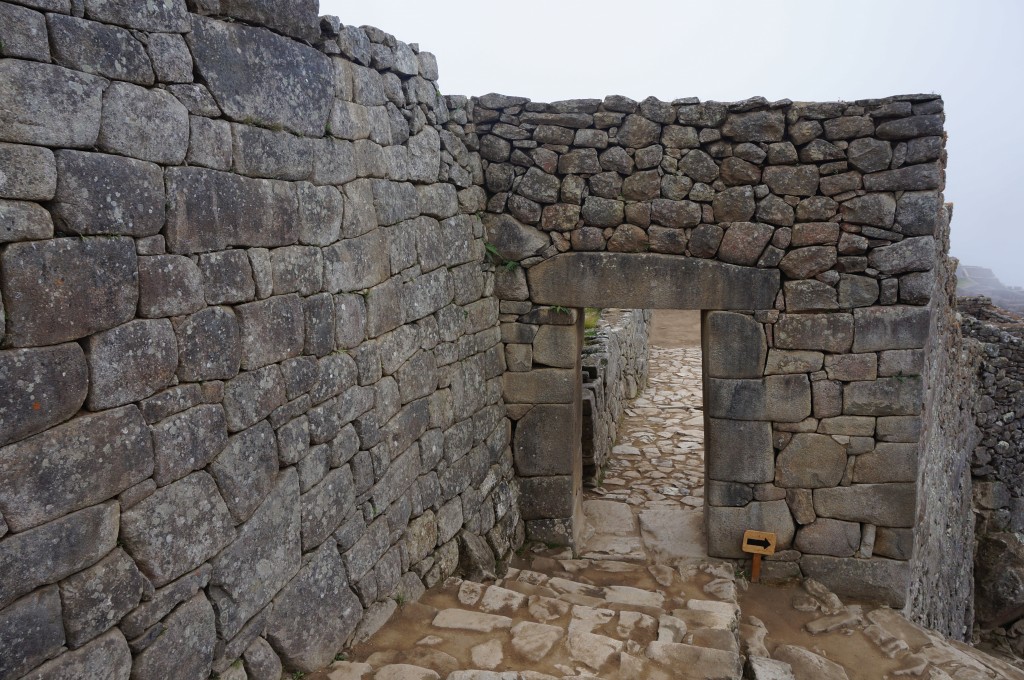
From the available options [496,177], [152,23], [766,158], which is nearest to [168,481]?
[152,23]

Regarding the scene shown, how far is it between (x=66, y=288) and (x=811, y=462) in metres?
5.32

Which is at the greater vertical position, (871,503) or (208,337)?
(208,337)

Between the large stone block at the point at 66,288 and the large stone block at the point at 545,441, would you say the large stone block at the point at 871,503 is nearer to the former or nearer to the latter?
the large stone block at the point at 545,441

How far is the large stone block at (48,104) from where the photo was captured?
2154 millimetres

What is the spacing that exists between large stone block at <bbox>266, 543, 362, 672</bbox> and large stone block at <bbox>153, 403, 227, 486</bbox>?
882 mm

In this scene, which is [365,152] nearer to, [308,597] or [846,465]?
[308,597]

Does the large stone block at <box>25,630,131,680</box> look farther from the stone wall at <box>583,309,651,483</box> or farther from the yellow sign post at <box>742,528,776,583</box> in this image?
the stone wall at <box>583,309,651,483</box>

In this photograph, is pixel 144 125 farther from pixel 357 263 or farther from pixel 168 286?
pixel 357 263

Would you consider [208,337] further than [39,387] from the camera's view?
Yes

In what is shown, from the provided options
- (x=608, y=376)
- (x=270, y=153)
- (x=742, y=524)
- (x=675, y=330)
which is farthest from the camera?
(x=675, y=330)

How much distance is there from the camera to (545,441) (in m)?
6.30

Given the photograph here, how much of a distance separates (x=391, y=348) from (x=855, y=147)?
370 centimetres

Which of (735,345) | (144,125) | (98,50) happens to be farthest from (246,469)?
(735,345)

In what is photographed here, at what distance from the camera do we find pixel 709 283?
5.73 m
